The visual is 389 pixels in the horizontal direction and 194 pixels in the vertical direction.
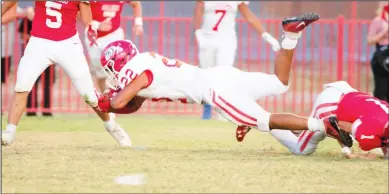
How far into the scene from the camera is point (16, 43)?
16.5 metres

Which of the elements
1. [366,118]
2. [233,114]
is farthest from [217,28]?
[366,118]

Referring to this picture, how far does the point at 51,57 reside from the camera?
10.2 meters

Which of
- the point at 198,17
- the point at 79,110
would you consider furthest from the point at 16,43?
the point at 198,17

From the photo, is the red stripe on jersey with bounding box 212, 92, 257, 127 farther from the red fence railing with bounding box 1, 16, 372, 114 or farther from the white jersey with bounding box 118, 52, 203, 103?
the red fence railing with bounding box 1, 16, 372, 114

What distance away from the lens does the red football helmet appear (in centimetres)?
962

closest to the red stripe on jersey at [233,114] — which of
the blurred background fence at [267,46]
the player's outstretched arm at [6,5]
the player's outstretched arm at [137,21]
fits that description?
the player's outstretched arm at [6,5]

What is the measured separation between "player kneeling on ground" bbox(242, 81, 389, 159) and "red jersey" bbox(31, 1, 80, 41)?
204 cm

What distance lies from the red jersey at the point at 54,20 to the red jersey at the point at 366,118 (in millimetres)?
2552

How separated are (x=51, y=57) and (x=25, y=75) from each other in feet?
0.89

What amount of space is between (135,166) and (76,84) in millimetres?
1764

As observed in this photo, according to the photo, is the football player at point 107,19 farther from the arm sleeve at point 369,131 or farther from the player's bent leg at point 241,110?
the arm sleeve at point 369,131

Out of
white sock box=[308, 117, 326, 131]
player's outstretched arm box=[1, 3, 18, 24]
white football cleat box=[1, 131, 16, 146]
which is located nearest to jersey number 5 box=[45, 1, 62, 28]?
white football cleat box=[1, 131, 16, 146]

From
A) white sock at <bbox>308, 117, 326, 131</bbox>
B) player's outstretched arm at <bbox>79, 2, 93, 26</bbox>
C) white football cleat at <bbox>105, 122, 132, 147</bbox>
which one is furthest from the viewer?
player's outstretched arm at <bbox>79, 2, 93, 26</bbox>

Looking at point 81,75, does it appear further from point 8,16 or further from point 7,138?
point 8,16
